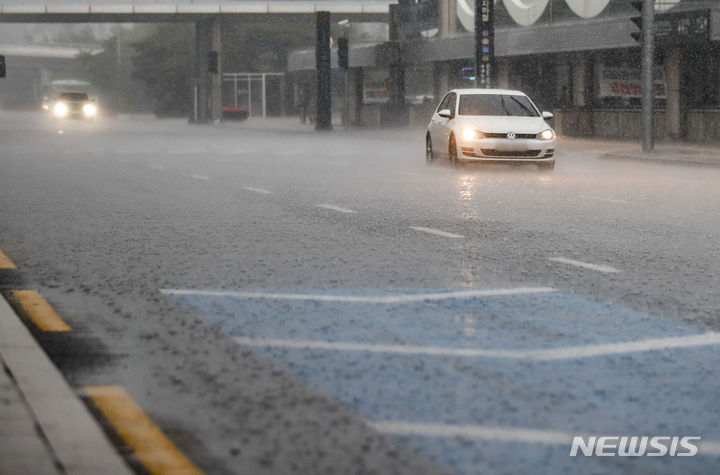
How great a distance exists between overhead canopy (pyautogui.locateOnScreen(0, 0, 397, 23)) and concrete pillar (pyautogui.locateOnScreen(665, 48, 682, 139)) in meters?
36.9

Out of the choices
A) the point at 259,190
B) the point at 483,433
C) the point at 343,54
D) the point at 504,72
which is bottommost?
the point at 483,433

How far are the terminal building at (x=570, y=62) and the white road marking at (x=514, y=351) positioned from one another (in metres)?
24.3

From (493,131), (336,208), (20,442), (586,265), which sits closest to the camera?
(20,442)

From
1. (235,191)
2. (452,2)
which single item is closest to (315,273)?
(235,191)

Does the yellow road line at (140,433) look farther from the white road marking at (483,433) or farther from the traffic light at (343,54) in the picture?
the traffic light at (343,54)

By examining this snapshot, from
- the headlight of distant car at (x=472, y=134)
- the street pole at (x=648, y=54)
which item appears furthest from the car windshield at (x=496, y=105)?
the street pole at (x=648, y=54)

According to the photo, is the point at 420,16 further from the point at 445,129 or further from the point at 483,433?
the point at 483,433

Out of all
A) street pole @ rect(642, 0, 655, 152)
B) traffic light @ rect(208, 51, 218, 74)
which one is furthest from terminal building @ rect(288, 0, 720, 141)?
traffic light @ rect(208, 51, 218, 74)

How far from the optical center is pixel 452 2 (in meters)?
56.0

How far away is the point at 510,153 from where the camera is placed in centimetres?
2394

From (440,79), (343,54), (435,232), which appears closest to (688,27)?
(435,232)

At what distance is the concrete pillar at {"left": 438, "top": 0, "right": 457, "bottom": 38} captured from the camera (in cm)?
5606

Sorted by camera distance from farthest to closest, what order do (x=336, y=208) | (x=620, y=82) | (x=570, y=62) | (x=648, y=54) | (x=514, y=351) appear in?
(x=570, y=62) < (x=620, y=82) < (x=648, y=54) < (x=336, y=208) < (x=514, y=351)

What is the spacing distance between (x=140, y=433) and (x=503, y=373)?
1922 millimetres
